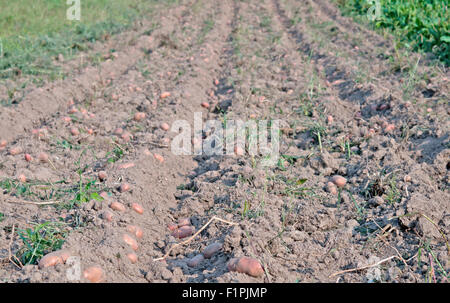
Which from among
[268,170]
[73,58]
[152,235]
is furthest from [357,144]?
[73,58]

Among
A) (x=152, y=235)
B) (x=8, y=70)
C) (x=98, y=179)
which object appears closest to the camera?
(x=152, y=235)

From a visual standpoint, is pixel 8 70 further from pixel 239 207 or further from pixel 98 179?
pixel 239 207

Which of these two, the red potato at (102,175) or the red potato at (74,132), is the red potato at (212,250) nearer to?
the red potato at (102,175)

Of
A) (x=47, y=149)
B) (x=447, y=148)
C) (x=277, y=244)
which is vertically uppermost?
(x=447, y=148)

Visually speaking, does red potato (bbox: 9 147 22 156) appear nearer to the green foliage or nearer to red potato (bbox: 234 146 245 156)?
the green foliage

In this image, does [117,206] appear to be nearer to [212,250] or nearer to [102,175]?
[102,175]

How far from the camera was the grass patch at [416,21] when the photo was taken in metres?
5.56

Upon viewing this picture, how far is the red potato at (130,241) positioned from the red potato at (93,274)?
30 cm

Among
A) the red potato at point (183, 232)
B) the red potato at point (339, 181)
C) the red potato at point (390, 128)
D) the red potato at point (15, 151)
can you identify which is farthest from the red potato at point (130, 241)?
the red potato at point (390, 128)

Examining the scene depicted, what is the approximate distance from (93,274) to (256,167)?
4.70ft

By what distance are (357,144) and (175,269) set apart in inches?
75.5

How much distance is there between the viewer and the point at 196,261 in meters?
2.12

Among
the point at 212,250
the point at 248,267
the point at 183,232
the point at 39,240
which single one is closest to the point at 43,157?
the point at 39,240

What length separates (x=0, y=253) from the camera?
81.8 inches
